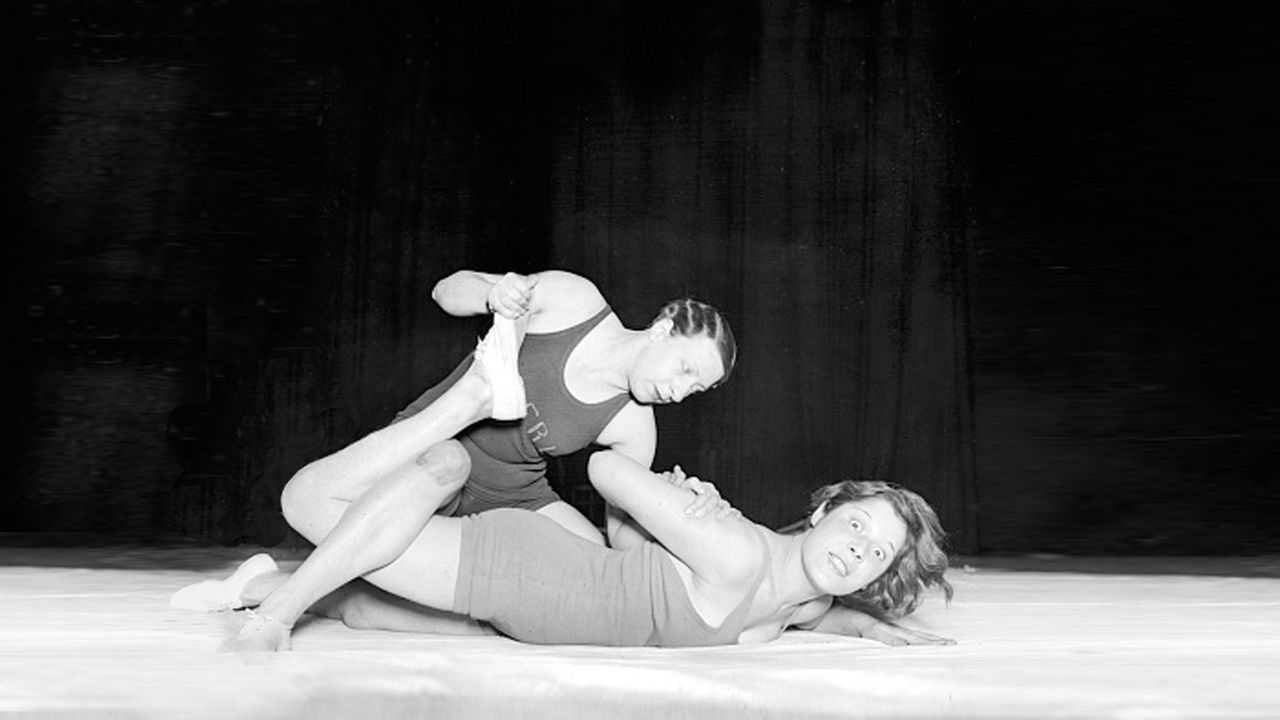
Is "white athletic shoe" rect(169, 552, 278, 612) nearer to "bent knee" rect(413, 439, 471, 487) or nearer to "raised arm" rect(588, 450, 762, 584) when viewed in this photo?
"bent knee" rect(413, 439, 471, 487)

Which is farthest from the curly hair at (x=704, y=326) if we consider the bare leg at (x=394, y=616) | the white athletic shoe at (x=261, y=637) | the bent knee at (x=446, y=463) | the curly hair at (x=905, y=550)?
the white athletic shoe at (x=261, y=637)

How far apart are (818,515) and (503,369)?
0.52 meters

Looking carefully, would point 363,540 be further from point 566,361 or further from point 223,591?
point 223,591

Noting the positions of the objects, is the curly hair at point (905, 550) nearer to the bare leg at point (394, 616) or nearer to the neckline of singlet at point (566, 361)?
the neckline of singlet at point (566, 361)

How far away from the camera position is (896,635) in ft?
7.50

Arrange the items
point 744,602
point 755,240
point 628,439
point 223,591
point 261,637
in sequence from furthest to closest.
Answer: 1. point 755,240
2. point 223,591
3. point 628,439
4. point 744,602
5. point 261,637

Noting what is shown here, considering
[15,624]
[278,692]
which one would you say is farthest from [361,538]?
[15,624]

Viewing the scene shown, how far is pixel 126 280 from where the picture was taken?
366 cm

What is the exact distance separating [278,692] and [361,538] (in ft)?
0.94

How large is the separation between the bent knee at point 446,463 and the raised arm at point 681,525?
186 millimetres

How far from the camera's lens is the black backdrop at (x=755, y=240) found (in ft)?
11.9

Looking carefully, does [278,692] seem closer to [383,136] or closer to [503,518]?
[503,518]

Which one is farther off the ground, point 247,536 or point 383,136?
point 383,136

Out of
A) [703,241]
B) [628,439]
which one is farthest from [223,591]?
[703,241]
